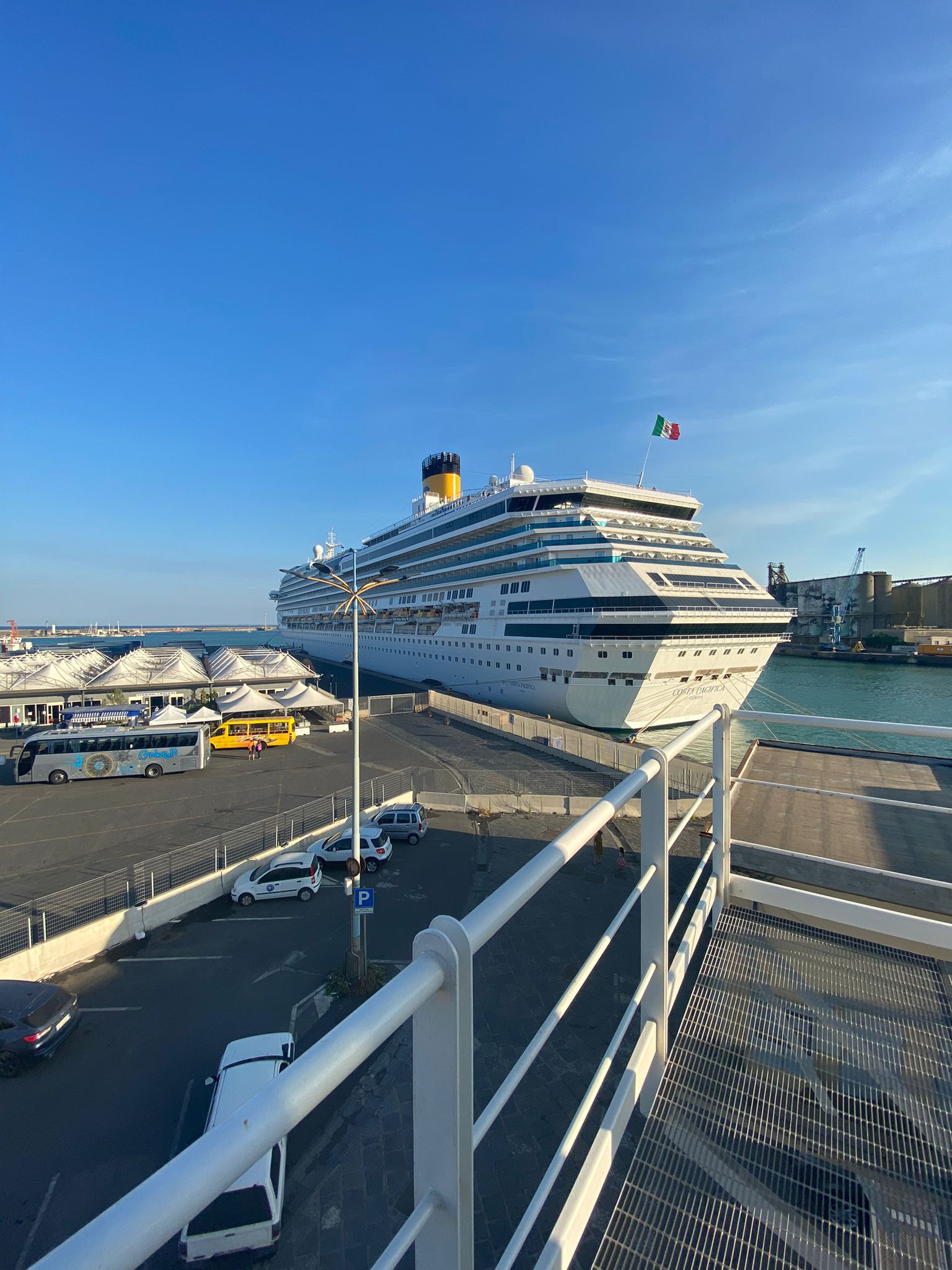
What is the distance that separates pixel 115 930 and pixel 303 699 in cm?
1842

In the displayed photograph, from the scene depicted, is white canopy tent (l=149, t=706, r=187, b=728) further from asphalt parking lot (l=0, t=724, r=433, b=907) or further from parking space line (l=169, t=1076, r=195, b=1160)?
parking space line (l=169, t=1076, r=195, b=1160)

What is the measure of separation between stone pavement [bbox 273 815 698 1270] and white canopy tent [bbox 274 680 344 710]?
19.6 m

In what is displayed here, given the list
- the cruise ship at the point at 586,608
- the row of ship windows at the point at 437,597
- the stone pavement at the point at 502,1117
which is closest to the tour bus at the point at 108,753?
the cruise ship at the point at 586,608

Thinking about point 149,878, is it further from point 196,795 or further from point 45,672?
point 45,672

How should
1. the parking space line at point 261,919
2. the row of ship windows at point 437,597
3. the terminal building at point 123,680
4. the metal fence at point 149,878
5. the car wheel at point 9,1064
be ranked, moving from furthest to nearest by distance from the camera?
the row of ship windows at point 437,597 → the terminal building at point 123,680 → the parking space line at point 261,919 → the metal fence at point 149,878 → the car wheel at point 9,1064

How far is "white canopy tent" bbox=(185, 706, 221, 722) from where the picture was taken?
2495 cm

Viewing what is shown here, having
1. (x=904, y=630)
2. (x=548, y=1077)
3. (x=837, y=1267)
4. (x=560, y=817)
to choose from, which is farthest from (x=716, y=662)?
(x=904, y=630)

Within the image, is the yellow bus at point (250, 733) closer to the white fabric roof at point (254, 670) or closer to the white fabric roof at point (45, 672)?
the white fabric roof at point (254, 670)

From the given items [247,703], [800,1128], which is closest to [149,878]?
[800,1128]

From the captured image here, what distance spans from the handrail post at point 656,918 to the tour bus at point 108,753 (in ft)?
67.5

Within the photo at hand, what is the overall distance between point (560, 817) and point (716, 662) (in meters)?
12.0

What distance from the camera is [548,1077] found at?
674 cm

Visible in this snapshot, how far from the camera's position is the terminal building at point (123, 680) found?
29.4 metres

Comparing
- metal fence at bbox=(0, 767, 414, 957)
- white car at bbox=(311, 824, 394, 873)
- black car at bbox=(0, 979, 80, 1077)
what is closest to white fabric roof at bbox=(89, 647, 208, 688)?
metal fence at bbox=(0, 767, 414, 957)
